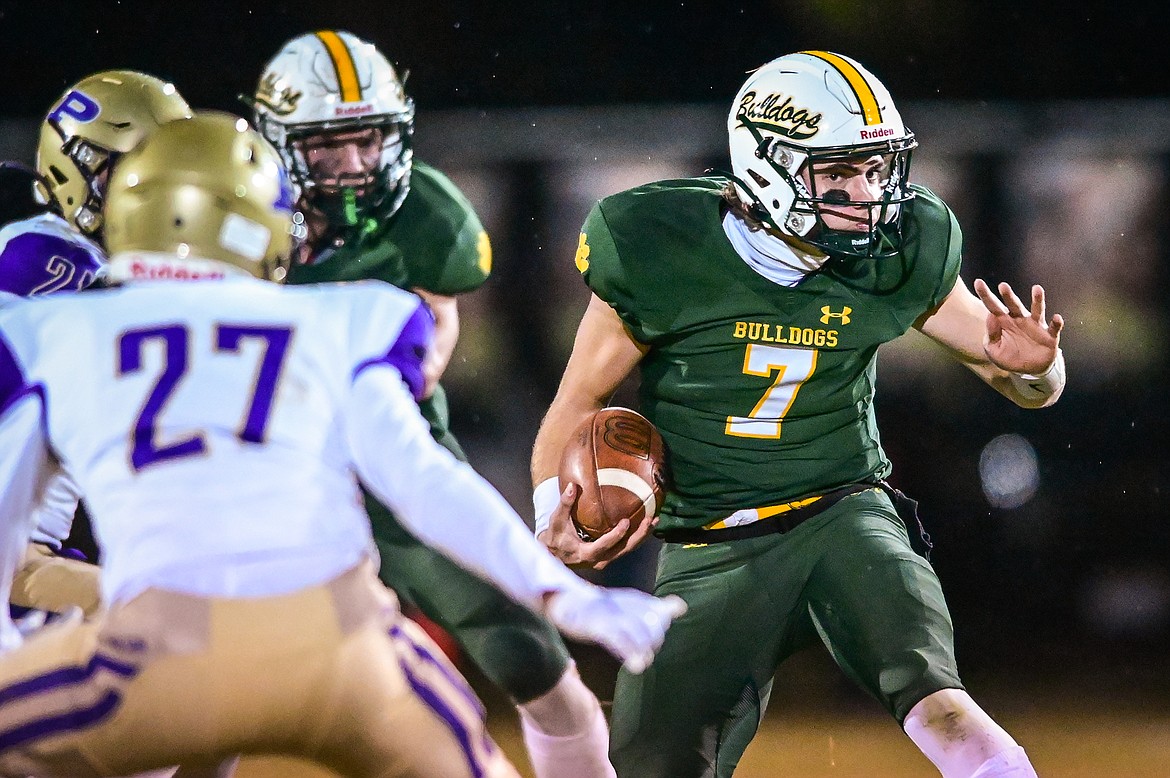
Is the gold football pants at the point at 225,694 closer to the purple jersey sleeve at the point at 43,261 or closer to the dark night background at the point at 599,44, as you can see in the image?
the purple jersey sleeve at the point at 43,261

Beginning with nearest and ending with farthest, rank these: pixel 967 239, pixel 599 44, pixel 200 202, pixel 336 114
→ pixel 200 202
pixel 336 114
pixel 967 239
pixel 599 44

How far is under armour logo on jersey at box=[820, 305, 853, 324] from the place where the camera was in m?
3.12

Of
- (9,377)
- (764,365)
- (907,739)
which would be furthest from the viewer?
(907,739)

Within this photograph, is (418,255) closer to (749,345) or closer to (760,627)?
(749,345)

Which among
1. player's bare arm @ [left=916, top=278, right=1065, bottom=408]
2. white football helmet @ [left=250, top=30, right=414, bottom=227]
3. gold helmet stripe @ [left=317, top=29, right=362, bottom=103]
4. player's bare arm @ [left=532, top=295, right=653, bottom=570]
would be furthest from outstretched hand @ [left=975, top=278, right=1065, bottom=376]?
gold helmet stripe @ [left=317, top=29, right=362, bottom=103]

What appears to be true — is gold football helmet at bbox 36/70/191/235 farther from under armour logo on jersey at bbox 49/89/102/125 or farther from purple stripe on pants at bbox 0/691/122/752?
purple stripe on pants at bbox 0/691/122/752

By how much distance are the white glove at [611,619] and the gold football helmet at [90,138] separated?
76.7 inches

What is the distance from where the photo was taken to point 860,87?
124 inches

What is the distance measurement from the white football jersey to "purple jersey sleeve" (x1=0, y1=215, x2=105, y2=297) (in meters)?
1.11

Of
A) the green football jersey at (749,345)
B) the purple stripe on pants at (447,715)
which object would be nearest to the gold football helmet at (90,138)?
the green football jersey at (749,345)

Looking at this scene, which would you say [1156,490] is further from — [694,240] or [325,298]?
[325,298]

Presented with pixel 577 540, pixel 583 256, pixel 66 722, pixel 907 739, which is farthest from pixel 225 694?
pixel 907 739

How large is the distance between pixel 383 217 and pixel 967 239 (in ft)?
9.16

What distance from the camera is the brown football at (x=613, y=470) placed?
9.80 feet
